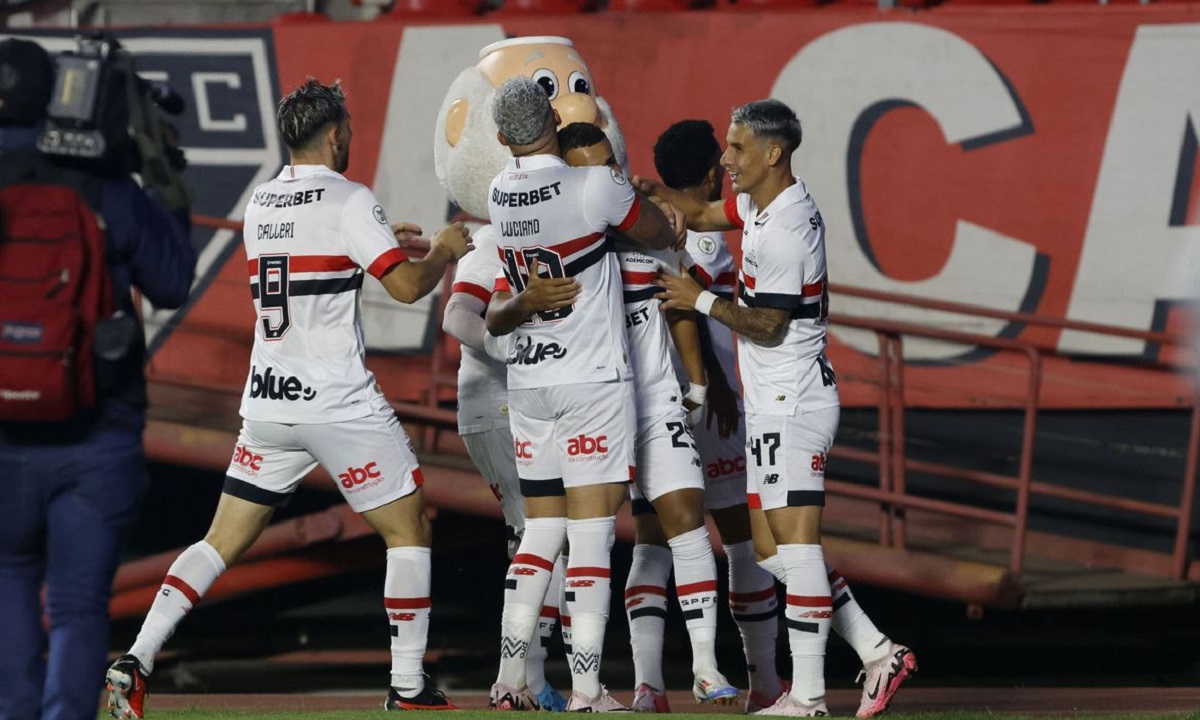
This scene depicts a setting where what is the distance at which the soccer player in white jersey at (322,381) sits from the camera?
5914mm

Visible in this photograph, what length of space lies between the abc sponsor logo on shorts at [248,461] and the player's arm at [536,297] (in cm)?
98

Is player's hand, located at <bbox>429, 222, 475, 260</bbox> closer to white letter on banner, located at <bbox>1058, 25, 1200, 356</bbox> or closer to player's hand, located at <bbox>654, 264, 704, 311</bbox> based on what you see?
player's hand, located at <bbox>654, 264, 704, 311</bbox>

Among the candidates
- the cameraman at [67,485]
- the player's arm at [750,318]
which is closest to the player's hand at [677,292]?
the player's arm at [750,318]

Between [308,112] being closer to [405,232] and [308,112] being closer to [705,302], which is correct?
[405,232]

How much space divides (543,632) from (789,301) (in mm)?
1700

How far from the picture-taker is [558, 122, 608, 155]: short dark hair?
6.30 meters

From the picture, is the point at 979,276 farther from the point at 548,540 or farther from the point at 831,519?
the point at 548,540

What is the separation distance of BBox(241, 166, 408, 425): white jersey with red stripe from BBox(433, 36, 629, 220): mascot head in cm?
128

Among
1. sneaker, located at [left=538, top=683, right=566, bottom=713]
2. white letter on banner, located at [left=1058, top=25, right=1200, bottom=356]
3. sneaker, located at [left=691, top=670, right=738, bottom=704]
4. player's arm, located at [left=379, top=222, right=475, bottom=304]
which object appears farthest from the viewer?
white letter on banner, located at [left=1058, top=25, right=1200, bottom=356]

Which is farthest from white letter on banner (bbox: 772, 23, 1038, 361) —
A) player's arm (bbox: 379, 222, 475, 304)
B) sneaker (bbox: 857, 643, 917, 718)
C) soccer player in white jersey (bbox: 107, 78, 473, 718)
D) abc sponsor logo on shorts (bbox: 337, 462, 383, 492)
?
abc sponsor logo on shorts (bbox: 337, 462, 383, 492)

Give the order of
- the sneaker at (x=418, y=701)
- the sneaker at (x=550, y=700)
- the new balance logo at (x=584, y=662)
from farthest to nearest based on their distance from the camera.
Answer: the sneaker at (x=550, y=700) → the new balance logo at (x=584, y=662) → the sneaker at (x=418, y=701)

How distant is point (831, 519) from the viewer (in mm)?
10211

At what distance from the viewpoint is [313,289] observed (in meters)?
5.95

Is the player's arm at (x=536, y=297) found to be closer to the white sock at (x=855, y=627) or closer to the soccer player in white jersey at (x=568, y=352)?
the soccer player in white jersey at (x=568, y=352)
